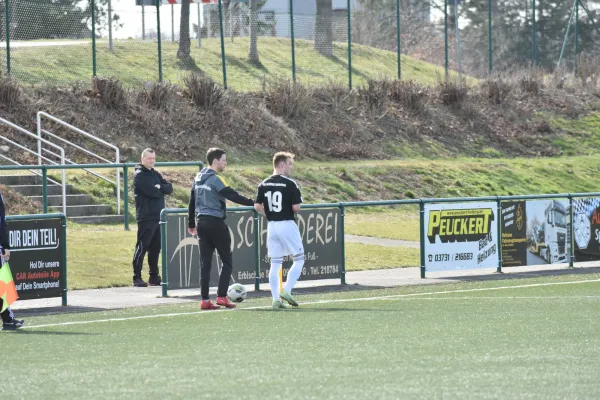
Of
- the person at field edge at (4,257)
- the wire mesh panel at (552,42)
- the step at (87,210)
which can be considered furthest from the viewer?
the wire mesh panel at (552,42)

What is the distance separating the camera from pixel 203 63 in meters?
35.6

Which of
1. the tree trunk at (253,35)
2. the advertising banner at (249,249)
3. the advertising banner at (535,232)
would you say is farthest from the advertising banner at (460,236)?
the tree trunk at (253,35)

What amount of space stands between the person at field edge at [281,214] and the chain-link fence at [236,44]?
57.1 feet

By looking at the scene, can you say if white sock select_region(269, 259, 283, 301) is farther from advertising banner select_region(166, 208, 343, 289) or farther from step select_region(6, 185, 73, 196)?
step select_region(6, 185, 73, 196)

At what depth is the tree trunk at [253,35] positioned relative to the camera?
38.2 m

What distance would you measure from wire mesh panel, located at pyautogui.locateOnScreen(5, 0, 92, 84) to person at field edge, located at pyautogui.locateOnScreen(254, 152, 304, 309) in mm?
17635

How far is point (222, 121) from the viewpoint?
31062mm

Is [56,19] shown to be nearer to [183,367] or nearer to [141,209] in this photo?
[141,209]

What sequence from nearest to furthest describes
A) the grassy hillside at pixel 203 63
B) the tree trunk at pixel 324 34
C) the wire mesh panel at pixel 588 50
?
the grassy hillside at pixel 203 63
the tree trunk at pixel 324 34
the wire mesh panel at pixel 588 50

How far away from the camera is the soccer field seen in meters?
7.79

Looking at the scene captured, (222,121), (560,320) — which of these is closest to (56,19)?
(222,121)

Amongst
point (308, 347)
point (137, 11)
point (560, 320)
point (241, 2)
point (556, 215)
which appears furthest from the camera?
point (241, 2)

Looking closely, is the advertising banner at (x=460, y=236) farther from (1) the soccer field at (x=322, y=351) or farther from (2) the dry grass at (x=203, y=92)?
(2) the dry grass at (x=203, y=92)

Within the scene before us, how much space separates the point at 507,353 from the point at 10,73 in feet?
74.6
